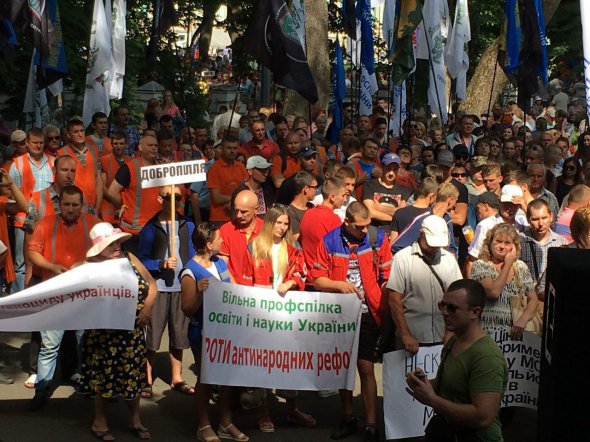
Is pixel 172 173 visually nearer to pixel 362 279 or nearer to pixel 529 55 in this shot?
pixel 362 279

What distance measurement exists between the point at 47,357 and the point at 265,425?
1772 mm

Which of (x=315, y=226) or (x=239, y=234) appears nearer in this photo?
(x=239, y=234)

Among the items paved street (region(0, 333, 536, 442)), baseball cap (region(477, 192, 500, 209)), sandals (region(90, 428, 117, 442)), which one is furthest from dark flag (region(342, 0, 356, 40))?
sandals (region(90, 428, 117, 442))

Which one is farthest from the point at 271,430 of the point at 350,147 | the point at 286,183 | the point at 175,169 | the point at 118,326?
the point at 350,147

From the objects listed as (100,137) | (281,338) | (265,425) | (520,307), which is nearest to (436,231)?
(520,307)

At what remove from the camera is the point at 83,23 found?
19.1m

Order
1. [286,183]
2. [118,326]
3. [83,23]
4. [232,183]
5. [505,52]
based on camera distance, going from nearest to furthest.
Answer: [118,326], [286,183], [232,183], [505,52], [83,23]

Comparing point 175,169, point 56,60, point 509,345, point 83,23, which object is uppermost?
point 83,23

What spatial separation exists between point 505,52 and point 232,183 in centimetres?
600

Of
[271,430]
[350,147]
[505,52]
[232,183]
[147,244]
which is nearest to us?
[271,430]

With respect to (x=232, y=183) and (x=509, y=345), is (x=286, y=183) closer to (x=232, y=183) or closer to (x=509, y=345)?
(x=232, y=183)

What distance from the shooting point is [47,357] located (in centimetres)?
928

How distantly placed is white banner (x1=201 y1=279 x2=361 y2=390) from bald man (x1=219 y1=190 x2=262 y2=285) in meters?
0.50

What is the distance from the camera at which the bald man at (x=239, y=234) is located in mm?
9273
